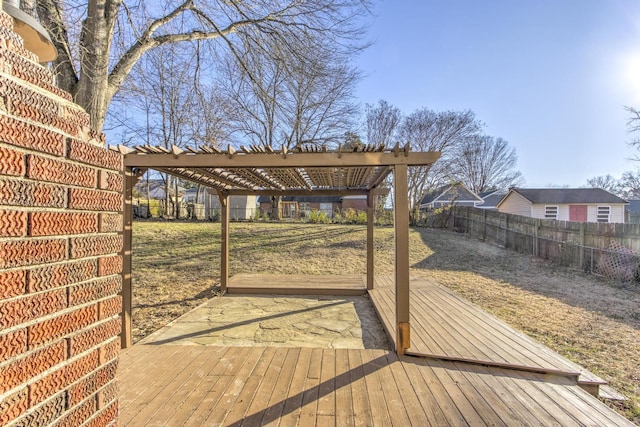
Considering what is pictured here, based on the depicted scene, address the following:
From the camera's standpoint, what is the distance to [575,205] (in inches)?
728

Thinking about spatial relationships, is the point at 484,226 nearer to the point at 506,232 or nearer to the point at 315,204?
the point at 506,232

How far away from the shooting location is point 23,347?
2.57ft

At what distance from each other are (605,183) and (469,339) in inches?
2036

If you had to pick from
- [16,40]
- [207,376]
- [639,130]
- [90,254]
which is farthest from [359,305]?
[639,130]

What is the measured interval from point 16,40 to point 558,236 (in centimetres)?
1154

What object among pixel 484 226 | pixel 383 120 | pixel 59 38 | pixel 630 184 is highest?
pixel 383 120

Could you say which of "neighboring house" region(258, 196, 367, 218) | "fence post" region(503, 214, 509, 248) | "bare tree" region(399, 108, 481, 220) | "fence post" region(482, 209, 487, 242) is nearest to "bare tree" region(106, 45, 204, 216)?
"fence post" region(503, 214, 509, 248)

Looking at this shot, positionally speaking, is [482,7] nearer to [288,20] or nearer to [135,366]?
[288,20]

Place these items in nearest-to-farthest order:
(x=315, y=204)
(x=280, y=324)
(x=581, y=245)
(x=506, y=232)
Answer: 1. (x=280, y=324)
2. (x=581, y=245)
3. (x=506, y=232)
4. (x=315, y=204)

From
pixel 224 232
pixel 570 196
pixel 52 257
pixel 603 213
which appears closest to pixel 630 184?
pixel 603 213

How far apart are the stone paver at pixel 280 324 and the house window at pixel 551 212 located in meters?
18.3

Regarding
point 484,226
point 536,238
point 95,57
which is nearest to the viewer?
point 95,57

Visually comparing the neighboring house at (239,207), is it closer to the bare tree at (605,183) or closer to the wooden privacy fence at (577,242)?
the wooden privacy fence at (577,242)

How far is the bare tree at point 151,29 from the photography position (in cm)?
439
